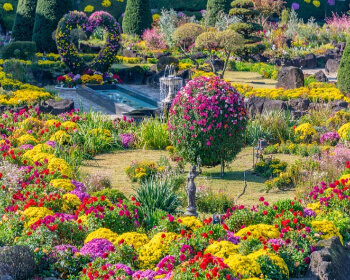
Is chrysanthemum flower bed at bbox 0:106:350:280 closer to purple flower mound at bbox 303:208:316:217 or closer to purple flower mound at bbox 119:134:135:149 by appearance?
purple flower mound at bbox 303:208:316:217

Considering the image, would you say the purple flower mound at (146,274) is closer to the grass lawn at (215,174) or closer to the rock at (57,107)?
the grass lawn at (215,174)

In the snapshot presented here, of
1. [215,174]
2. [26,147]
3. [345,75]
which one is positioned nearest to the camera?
[215,174]

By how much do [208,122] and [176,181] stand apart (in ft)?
3.69

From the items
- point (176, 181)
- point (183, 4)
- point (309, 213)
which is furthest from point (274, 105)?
point (183, 4)

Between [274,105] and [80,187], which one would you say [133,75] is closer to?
[274,105]

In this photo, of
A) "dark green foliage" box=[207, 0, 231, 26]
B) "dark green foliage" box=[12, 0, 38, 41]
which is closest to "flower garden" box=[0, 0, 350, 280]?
"dark green foliage" box=[12, 0, 38, 41]

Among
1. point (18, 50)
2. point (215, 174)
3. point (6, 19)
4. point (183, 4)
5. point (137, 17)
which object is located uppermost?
point (183, 4)

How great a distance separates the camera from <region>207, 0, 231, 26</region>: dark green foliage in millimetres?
29703

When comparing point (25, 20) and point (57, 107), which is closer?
point (57, 107)

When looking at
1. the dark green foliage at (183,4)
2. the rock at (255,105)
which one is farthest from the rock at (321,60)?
the rock at (255,105)

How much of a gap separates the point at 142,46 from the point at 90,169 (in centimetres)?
1718

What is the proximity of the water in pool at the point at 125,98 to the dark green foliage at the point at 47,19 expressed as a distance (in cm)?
514

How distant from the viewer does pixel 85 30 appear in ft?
68.2

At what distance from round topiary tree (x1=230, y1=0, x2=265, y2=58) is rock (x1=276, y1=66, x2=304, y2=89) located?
5.94 m
